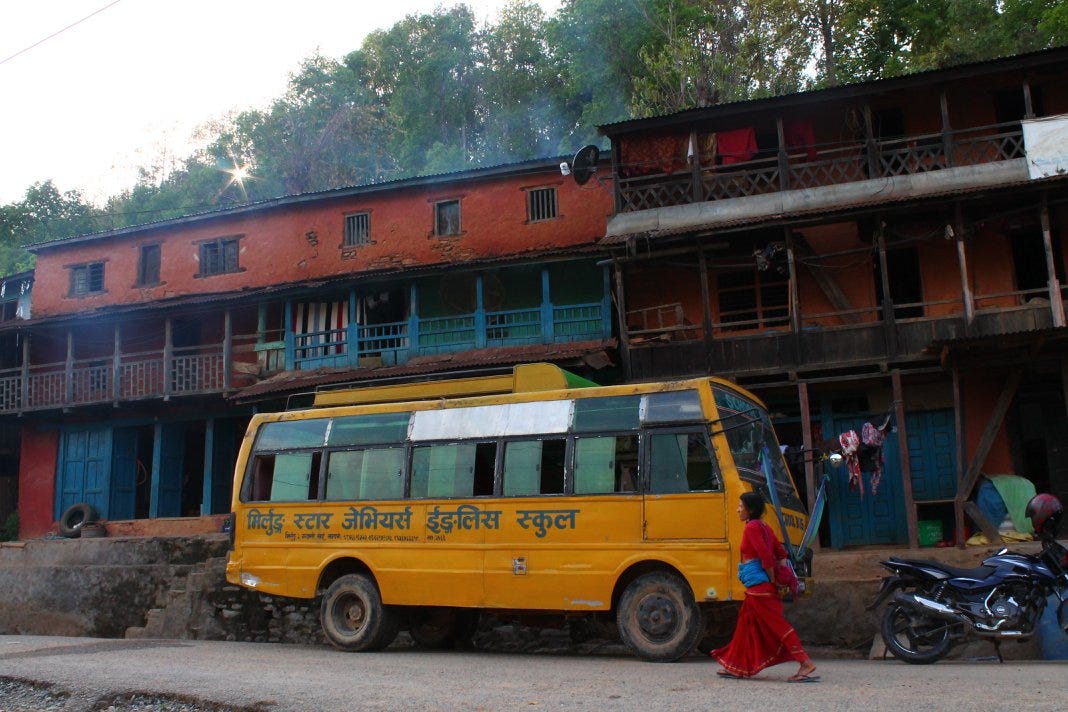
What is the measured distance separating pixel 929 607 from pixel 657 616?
2504mm

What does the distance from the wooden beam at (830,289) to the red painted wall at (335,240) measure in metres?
4.67

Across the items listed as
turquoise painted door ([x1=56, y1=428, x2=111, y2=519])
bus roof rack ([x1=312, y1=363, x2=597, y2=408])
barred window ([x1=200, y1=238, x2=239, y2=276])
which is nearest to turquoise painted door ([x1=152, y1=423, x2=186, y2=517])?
turquoise painted door ([x1=56, y1=428, x2=111, y2=519])

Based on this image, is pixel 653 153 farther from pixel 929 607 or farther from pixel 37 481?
pixel 37 481

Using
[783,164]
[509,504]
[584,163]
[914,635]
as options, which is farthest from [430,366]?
[914,635]

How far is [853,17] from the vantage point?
2916 centimetres

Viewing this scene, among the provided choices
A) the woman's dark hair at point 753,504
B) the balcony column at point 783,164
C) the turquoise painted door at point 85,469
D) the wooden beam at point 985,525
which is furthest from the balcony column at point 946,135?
the turquoise painted door at point 85,469

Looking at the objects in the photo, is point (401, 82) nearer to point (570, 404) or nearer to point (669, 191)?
point (669, 191)

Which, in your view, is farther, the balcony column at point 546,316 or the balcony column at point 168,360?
the balcony column at point 168,360

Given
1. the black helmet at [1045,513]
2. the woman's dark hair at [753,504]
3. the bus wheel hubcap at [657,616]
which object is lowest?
the bus wheel hubcap at [657,616]

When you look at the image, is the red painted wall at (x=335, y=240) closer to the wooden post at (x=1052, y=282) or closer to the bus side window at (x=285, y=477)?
the wooden post at (x=1052, y=282)

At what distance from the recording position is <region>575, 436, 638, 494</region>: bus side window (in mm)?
9320

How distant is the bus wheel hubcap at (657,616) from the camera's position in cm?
879

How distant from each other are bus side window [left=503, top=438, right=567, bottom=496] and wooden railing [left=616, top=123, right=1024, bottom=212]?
→ 8965 mm

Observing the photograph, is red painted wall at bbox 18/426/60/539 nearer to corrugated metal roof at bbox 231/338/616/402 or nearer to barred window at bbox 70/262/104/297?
barred window at bbox 70/262/104/297
